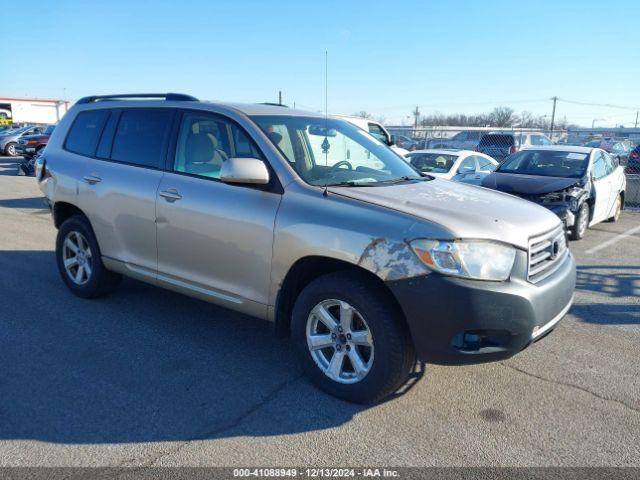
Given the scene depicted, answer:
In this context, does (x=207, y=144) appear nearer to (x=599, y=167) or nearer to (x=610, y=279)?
(x=610, y=279)

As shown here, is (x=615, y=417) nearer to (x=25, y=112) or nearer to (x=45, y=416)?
(x=45, y=416)

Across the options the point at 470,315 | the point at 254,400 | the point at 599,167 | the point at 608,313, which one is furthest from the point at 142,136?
the point at 599,167

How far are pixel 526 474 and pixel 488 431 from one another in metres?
0.40

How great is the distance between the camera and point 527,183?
28.2 ft

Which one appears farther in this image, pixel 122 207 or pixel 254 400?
pixel 122 207

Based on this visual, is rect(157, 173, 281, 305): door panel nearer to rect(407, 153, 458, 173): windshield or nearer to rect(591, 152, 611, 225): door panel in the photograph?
rect(591, 152, 611, 225): door panel

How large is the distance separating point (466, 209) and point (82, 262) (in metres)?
3.86

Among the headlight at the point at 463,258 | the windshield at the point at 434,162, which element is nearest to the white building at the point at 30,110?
the windshield at the point at 434,162

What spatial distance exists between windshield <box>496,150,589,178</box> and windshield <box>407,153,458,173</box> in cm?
155

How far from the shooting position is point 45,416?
3164mm

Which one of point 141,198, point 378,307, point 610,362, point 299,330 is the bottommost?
point 610,362

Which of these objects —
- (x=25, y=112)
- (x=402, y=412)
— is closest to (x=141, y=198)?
(x=402, y=412)

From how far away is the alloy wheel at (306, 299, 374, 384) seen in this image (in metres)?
3.29

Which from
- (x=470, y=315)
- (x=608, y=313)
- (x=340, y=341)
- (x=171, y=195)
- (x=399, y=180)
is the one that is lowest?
(x=608, y=313)
